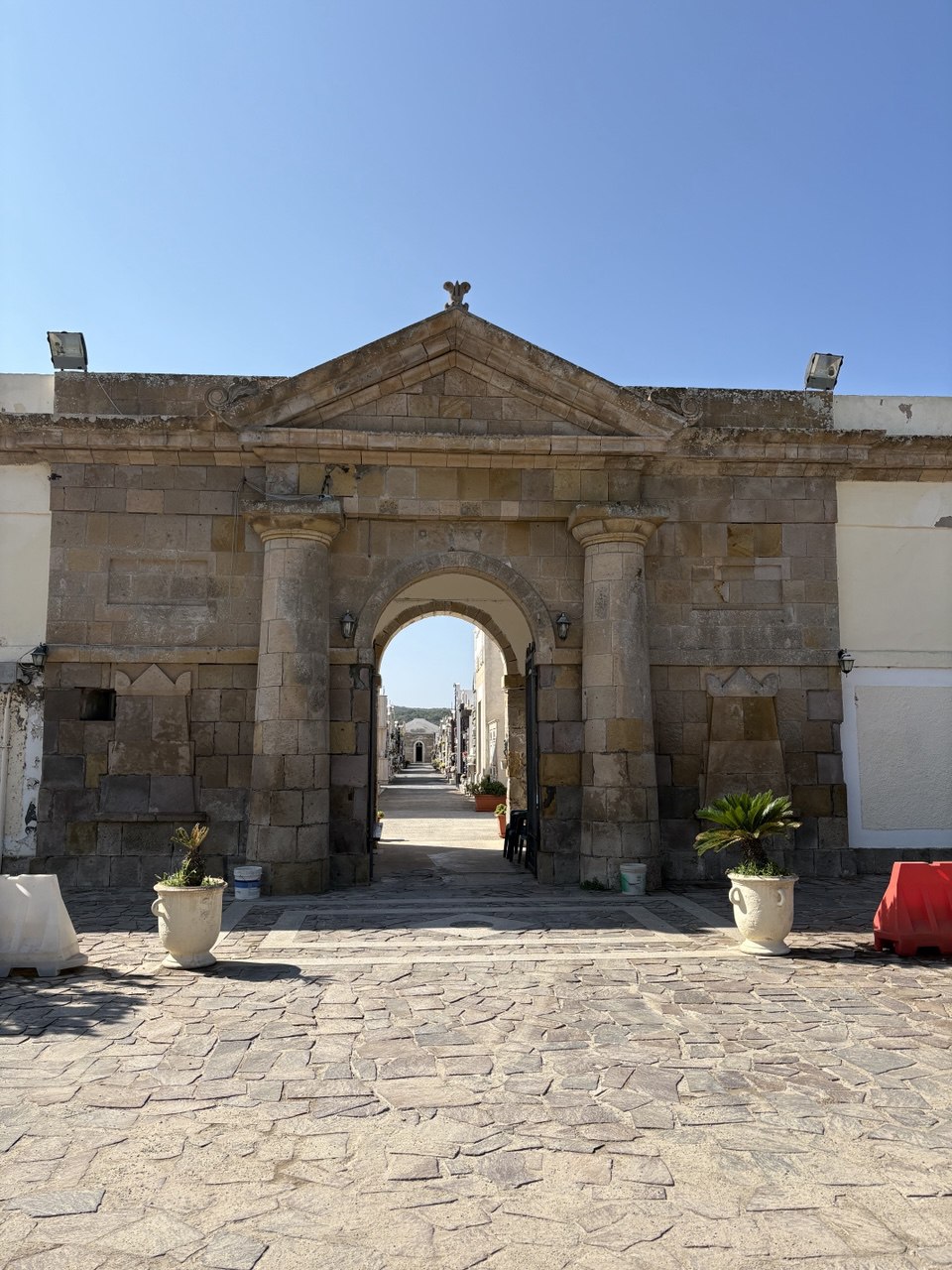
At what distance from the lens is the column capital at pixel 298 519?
11.2 meters

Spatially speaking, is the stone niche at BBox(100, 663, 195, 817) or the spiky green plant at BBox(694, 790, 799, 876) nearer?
the spiky green plant at BBox(694, 790, 799, 876)

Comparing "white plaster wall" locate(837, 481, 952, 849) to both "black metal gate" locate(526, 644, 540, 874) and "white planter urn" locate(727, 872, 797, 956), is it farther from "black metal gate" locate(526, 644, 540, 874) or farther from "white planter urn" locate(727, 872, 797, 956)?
"white planter urn" locate(727, 872, 797, 956)

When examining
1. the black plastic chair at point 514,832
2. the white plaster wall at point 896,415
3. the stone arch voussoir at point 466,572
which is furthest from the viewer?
the black plastic chair at point 514,832

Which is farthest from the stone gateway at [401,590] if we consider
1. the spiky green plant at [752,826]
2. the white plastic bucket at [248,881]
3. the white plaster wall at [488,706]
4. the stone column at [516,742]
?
the white plaster wall at [488,706]

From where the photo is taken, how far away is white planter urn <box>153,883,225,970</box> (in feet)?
24.3

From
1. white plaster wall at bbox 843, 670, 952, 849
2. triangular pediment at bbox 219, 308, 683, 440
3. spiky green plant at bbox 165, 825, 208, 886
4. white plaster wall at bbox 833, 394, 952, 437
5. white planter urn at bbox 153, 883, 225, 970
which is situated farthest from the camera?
white plaster wall at bbox 833, 394, 952, 437

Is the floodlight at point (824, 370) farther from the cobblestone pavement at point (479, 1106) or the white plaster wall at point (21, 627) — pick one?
the white plaster wall at point (21, 627)

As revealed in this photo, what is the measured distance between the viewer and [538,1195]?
379cm

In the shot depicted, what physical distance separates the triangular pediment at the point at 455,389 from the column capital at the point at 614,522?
0.99m

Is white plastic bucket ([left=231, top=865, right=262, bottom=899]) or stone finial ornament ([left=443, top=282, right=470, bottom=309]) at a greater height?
stone finial ornament ([left=443, top=282, right=470, bottom=309])

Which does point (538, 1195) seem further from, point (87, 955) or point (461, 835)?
point (461, 835)

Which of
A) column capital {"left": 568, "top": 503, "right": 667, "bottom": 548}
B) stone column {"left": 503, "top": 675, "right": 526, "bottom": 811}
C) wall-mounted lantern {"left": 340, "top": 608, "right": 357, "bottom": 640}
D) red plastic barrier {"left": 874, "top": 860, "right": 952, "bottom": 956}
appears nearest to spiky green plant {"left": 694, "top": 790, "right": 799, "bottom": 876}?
red plastic barrier {"left": 874, "top": 860, "right": 952, "bottom": 956}

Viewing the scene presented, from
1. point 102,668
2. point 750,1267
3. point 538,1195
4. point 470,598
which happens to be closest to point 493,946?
point 538,1195

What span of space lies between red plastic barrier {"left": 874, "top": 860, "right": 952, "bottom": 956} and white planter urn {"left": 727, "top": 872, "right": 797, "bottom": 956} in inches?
33.5
